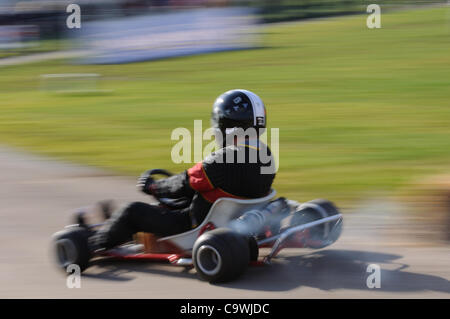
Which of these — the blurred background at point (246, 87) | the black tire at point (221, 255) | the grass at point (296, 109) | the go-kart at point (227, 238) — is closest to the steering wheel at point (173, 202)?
the go-kart at point (227, 238)

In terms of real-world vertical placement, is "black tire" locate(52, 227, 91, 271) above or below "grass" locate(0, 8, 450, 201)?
below

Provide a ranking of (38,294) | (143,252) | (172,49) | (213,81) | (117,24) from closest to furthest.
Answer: (38,294), (143,252), (213,81), (117,24), (172,49)

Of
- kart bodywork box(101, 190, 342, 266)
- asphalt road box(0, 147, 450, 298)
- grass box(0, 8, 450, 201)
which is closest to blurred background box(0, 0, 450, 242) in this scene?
grass box(0, 8, 450, 201)

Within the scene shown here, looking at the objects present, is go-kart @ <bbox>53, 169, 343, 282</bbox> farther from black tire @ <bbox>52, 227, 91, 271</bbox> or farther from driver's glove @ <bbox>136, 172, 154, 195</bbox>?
driver's glove @ <bbox>136, 172, 154, 195</bbox>

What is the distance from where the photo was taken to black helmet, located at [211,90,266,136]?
18.0 feet

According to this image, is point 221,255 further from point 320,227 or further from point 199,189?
point 320,227

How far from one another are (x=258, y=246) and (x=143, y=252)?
922 mm

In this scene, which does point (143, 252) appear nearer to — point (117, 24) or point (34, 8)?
point (117, 24)

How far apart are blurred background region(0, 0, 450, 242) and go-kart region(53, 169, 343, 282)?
3.42 feet

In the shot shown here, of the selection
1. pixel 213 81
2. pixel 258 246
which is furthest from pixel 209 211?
pixel 213 81

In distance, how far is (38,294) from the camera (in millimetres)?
5238

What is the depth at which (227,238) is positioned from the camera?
508 centimetres

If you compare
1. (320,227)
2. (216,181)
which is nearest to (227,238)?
(216,181)

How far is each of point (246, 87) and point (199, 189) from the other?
37.1 feet
